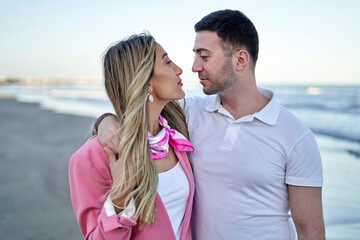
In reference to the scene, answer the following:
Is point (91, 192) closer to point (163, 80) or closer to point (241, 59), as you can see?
point (163, 80)

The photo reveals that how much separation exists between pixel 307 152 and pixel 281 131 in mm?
202

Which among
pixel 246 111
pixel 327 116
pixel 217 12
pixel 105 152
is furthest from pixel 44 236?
pixel 327 116

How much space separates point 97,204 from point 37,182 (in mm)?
4016

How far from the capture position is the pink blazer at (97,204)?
1860 mm

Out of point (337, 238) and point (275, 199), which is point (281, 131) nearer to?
point (275, 199)

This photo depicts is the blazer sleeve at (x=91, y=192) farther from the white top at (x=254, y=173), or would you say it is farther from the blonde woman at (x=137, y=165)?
the white top at (x=254, y=173)

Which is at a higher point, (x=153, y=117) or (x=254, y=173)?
(x=153, y=117)

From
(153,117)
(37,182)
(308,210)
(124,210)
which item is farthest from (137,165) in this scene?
(37,182)

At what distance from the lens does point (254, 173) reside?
224cm

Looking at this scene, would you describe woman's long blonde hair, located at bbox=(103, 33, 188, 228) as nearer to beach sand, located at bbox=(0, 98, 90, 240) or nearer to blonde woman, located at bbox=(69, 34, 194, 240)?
blonde woman, located at bbox=(69, 34, 194, 240)

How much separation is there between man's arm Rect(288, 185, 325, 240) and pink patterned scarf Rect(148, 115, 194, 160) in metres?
0.73

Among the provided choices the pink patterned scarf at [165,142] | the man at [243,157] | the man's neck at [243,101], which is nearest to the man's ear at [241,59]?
the man at [243,157]

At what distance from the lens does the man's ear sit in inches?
103

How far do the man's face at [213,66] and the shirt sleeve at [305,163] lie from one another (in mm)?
689
